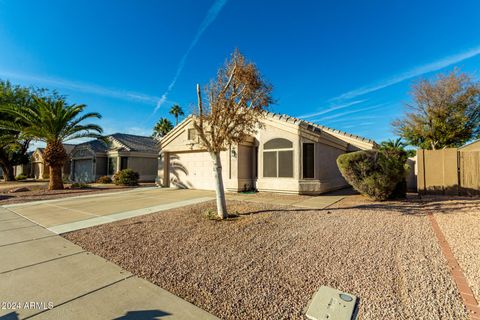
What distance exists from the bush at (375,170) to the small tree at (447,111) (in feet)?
51.7

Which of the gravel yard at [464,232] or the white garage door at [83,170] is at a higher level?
the white garage door at [83,170]

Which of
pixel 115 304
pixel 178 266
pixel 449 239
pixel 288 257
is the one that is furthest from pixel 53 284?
pixel 449 239

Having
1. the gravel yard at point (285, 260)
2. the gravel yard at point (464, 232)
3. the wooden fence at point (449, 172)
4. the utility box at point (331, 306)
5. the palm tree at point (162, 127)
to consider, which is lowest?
the gravel yard at point (285, 260)

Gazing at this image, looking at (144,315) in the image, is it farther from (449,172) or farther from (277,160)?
(449,172)

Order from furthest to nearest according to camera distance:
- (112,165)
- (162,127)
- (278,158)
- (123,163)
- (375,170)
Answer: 1. (162,127)
2. (112,165)
3. (123,163)
4. (278,158)
5. (375,170)

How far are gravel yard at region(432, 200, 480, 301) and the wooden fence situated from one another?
7.77 feet

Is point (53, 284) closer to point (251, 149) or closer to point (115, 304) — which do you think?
point (115, 304)

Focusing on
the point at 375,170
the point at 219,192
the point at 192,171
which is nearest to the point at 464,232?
the point at 375,170

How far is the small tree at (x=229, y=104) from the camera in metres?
6.75

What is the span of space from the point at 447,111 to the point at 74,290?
1085 inches

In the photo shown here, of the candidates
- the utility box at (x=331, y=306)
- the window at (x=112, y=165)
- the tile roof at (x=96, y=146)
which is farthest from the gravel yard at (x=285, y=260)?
the tile roof at (x=96, y=146)

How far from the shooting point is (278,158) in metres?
12.0

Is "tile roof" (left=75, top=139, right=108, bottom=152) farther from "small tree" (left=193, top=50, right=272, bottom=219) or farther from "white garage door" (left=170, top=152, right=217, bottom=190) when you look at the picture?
"small tree" (left=193, top=50, right=272, bottom=219)

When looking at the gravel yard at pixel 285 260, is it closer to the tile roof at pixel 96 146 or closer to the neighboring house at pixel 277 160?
the neighboring house at pixel 277 160
